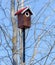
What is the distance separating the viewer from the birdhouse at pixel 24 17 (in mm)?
5819

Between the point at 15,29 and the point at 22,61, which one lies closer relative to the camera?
the point at 22,61

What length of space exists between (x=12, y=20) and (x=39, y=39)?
66cm

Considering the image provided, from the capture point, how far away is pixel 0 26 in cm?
633

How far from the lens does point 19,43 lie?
230 inches

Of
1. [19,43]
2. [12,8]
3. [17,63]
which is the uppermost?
[12,8]

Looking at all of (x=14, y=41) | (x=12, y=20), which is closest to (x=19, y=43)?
(x=14, y=41)

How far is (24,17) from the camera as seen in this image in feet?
19.7

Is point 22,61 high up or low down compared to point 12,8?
down

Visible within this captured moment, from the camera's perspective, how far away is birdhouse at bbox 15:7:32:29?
5819 millimetres

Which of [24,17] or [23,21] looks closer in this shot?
[23,21]

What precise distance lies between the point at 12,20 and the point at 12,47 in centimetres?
56

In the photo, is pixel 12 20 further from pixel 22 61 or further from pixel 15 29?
pixel 22 61

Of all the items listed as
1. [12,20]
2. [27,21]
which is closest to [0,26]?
[12,20]

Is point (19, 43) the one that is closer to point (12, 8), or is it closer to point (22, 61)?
point (22, 61)
